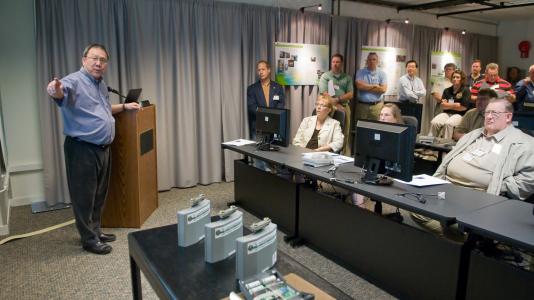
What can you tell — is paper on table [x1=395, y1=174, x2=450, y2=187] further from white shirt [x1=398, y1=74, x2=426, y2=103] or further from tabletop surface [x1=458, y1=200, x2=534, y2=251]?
white shirt [x1=398, y1=74, x2=426, y2=103]

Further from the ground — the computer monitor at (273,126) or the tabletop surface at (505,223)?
the computer monitor at (273,126)

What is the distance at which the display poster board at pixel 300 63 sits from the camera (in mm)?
5520

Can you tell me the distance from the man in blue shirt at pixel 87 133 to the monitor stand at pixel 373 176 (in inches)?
80.2

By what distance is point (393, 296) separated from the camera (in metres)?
2.57

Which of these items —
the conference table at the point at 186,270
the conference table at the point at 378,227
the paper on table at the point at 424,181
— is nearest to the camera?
the conference table at the point at 186,270

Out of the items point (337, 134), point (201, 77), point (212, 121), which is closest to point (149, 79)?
point (201, 77)

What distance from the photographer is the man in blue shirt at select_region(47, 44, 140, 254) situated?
9.55 ft

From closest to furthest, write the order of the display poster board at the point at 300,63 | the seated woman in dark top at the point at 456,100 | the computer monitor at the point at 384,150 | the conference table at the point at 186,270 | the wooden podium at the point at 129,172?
the conference table at the point at 186,270, the computer monitor at the point at 384,150, the wooden podium at the point at 129,172, the seated woman in dark top at the point at 456,100, the display poster board at the point at 300,63

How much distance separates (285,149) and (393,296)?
169 centimetres

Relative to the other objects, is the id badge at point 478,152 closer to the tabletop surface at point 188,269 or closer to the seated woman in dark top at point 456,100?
the tabletop surface at point 188,269

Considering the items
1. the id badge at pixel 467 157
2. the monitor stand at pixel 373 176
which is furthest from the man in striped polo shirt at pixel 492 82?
the monitor stand at pixel 373 176

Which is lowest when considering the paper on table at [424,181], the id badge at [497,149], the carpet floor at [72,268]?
the carpet floor at [72,268]

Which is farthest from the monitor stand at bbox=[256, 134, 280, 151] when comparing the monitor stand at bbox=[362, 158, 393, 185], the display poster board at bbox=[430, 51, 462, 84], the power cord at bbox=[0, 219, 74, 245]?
the display poster board at bbox=[430, 51, 462, 84]

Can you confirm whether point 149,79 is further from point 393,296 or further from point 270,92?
point 393,296
